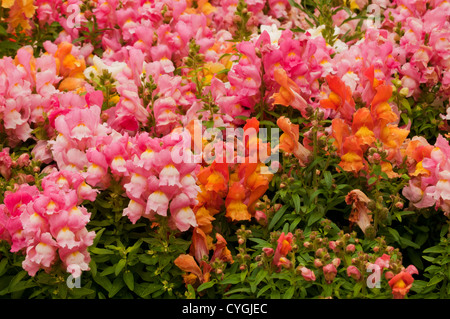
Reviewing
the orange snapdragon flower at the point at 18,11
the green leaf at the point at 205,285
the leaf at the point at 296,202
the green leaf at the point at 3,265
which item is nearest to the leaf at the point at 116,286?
the green leaf at the point at 205,285

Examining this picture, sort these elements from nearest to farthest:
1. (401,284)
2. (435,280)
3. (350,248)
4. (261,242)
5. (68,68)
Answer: (401,284)
(350,248)
(435,280)
(261,242)
(68,68)

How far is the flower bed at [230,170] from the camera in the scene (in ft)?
8.36

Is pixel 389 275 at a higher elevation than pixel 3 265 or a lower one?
higher

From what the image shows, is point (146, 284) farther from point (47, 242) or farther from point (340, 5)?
point (340, 5)

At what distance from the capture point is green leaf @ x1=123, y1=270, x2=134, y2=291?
8.67ft

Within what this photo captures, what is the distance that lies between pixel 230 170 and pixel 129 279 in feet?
2.11

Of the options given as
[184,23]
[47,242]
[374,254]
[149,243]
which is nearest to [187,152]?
[149,243]

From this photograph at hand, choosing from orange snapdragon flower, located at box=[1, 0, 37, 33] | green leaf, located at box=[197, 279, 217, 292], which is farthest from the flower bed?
orange snapdragon flower, located at box=[1, 0, 37, 33]

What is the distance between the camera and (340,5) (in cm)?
438

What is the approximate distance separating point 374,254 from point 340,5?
7.52ft

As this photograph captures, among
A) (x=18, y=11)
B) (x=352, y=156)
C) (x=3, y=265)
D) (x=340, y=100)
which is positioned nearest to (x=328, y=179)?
(x=352, y=156)

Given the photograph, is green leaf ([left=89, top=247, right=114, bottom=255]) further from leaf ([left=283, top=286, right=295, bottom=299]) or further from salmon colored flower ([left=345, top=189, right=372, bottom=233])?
salmon colored flower ([left=345, top=189, right=372, bottom=233])

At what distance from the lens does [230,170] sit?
116 inches

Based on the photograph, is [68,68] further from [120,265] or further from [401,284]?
[401,284]
